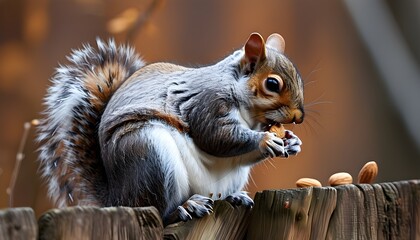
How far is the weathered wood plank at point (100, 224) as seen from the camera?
1.18 meters

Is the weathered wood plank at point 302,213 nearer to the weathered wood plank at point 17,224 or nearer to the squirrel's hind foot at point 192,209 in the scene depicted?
the squirrel's hind foot at point 192,209

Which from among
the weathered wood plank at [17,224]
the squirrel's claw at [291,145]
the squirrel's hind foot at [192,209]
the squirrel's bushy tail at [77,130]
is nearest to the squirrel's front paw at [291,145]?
the squirrel's claw at [291,145]

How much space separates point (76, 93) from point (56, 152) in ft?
0.40

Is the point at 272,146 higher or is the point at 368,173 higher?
the point at 272,146

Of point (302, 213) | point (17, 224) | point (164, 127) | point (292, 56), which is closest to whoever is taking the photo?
point (17, 224)

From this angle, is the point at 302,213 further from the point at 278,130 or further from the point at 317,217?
the point at 278,130

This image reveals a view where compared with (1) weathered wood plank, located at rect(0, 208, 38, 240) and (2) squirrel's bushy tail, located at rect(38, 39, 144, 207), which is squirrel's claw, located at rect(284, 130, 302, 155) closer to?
(2) squirrel's bushy tail, located at rect(38, 39, 144, 207)

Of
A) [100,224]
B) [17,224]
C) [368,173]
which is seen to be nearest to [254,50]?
[368,173]

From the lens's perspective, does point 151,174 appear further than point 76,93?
No

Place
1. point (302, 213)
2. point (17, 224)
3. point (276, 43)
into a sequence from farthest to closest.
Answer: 1. point (276, 43)
2. point (302, 213)
3. point (17, 224)

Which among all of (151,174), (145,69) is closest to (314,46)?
(145,69)

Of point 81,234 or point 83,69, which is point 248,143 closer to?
point 83,69

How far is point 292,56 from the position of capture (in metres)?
3.33

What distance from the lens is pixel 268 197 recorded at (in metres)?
1.48
